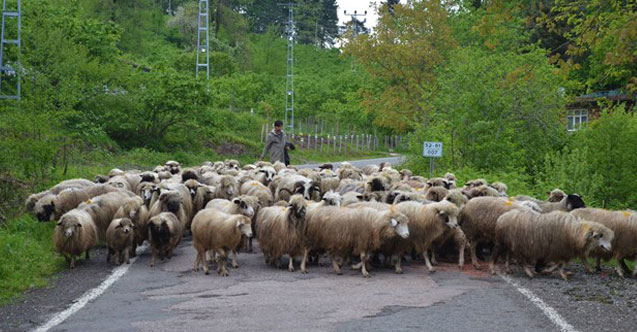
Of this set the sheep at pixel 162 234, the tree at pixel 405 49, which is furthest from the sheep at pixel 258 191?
the tree at pixel 405 49

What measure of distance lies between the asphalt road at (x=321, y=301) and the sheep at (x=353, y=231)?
389 mm

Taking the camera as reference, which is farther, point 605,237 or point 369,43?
point 369,43

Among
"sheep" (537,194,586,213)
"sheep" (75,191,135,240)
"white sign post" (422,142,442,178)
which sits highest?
"white sign post" (422,142,442,178)

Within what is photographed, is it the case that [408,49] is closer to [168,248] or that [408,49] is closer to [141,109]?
[141,109]

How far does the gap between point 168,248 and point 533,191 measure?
1133 centimetres

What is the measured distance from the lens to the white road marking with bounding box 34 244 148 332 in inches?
326

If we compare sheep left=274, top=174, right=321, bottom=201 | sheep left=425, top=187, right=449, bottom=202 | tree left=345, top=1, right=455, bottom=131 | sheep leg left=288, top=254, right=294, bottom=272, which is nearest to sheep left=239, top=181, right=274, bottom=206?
sheep left=274, top=174, right=321, bottom=201

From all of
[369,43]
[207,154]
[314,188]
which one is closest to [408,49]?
[369,43]

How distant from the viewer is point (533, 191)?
19812mm

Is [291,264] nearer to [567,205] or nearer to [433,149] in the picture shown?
[567,205]

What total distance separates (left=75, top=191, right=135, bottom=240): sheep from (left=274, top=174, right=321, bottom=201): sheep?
11.6 feet

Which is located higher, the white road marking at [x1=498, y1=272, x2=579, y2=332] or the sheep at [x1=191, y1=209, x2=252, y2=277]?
the sheep at [x1=191, y1=209, x2=252, y2=277]

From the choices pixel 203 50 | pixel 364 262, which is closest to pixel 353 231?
pixel 364 262

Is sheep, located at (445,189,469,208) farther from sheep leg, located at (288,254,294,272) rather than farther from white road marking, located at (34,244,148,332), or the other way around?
white road marking, located at (34,244,148,332)
